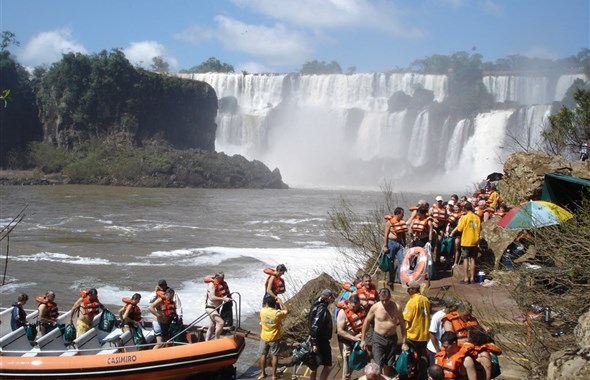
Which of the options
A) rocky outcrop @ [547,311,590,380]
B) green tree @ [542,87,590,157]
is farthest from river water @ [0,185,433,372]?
rocky outcrop @ [547,311,590,380]

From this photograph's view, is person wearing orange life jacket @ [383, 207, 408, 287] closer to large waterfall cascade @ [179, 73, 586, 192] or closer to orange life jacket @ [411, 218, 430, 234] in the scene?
orange life jacket @ [411, 218, 430, 234]

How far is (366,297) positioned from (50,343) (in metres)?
4.24

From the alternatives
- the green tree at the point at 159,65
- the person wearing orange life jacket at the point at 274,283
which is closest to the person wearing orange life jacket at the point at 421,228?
the person wearing orange life jacket at the point at 274,283

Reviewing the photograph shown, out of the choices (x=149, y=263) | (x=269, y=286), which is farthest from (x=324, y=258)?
(x=269, y=286)

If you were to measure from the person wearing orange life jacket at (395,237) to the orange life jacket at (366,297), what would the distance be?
1.87 meters

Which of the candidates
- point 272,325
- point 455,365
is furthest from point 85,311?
point 455,365

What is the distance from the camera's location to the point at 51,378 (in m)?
7.38

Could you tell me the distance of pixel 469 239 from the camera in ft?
30.5

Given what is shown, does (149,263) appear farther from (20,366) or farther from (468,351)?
(468,351)

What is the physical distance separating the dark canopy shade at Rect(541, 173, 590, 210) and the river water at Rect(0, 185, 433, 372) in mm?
5224

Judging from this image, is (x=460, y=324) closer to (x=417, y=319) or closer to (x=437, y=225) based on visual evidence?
(x=417, y=319)

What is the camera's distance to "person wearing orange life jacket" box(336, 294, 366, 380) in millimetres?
6793

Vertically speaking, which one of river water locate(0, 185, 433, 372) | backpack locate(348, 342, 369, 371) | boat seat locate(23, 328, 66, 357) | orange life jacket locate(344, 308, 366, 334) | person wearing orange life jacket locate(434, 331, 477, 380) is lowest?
river water locate(0, 185, 433, 372)

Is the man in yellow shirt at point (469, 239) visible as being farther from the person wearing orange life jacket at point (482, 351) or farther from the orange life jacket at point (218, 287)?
the person wearing orange life jacket at point (482, 351)
